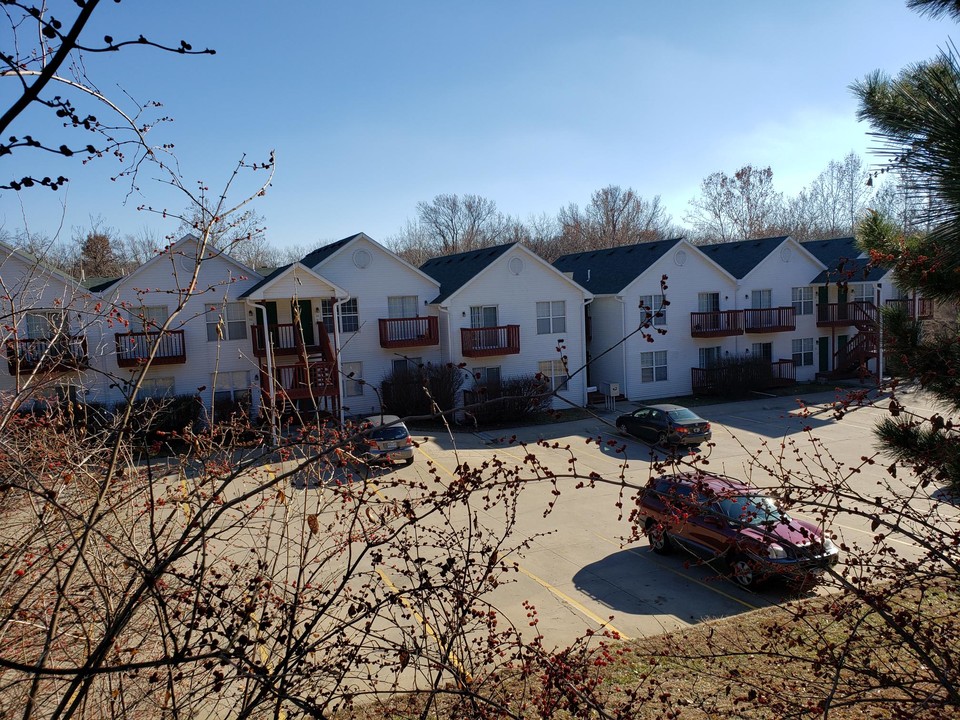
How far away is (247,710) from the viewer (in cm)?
350

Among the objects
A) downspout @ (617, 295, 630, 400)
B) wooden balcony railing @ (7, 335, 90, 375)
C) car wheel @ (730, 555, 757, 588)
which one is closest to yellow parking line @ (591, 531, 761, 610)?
car wheel @ (730, 555, 757, 588)

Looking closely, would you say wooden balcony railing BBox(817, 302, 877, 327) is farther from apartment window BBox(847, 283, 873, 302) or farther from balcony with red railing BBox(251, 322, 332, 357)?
balcony with red railing BBox(251, 322, 332, 357)

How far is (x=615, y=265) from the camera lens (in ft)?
118

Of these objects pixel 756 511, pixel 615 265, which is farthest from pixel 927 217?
pixel 615 265

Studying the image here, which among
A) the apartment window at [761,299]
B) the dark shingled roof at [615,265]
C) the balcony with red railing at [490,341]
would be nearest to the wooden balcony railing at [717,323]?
the apartment window at [761,299]

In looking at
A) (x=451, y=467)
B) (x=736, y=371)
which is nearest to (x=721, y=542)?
(x=451, y=467)

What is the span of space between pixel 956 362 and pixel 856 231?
3405 mm

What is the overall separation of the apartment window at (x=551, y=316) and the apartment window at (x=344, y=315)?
26.6 feet

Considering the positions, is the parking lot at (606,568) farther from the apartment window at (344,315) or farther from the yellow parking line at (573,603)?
the apartment window at (344,315)

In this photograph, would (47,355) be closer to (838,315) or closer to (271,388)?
(271,388)

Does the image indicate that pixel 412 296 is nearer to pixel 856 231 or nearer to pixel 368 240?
pixel 368 240

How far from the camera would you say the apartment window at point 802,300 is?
36.9 metres

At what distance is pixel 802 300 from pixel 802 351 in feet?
8.75

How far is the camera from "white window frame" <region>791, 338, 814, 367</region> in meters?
37.1
